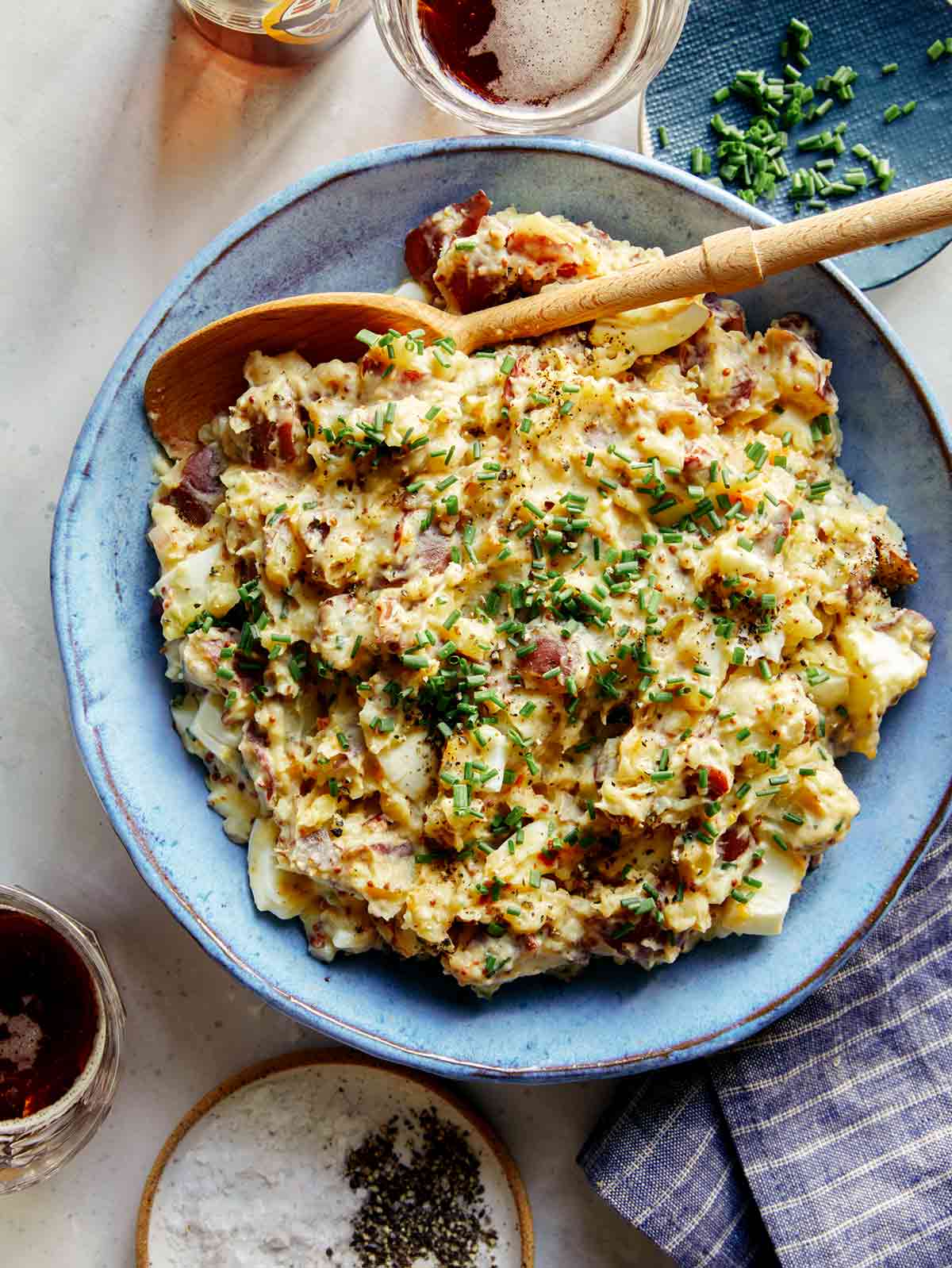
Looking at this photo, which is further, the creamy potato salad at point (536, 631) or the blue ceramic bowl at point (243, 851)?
the blue ceramic bowl at point (243, 851)

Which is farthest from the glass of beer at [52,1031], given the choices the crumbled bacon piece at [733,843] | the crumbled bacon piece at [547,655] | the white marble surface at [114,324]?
the crumbled bacon piece at [733,843]

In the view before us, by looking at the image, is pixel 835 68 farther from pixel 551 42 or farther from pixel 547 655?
pixel 547 655

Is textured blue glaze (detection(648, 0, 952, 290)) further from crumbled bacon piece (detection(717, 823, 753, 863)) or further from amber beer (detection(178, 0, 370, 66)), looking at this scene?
crumbled bacon piece (detection(717, 823, 753, 863))

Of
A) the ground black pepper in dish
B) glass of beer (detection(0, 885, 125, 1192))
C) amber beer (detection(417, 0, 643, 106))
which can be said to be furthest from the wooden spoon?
the ground black pepper in dish

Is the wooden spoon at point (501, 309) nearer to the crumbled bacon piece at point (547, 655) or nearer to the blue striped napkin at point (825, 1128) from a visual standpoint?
the crumbled bacon piece at point (547, 655)

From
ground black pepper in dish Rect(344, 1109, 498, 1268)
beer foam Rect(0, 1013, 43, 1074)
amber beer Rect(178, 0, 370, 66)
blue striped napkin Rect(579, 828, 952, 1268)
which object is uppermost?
amber beer Rect(178, 0, 370, 66)

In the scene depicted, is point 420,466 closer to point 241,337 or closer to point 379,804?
point 241,337

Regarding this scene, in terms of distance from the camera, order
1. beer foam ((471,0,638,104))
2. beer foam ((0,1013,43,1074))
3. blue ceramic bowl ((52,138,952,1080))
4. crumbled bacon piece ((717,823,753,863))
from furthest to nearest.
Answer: beer foam ((0,1013,43,1074)), beer foam ((471,0,638,104)), blue ceramic bowl ((52,138,952,1080)), crumbled bacon piece ((717,823,753,863))
